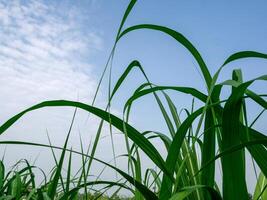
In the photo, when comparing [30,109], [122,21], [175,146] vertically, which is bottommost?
[175,146]

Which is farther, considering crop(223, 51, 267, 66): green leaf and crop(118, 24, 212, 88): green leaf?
crop(118, 24, 212, 88): green leaf

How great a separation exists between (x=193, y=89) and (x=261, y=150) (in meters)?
0.21

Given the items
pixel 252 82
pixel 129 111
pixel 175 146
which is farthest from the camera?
pixel 129 111

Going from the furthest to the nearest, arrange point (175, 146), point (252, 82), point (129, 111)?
point (129, 111) → point (175, 146) → point (252, 82)

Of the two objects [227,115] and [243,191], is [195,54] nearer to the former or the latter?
[227,115]

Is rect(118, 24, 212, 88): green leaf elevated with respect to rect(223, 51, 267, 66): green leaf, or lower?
elevated

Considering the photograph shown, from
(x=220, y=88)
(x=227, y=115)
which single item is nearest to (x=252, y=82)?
(x=227, y=115)

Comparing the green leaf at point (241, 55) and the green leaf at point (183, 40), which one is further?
the green leaf at point (183, 40)

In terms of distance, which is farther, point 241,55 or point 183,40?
point 183,40

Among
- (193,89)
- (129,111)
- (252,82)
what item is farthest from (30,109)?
(252,82)

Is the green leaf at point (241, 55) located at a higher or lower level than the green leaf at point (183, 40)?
lower

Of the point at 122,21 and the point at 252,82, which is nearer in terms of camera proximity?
the point at 252,82

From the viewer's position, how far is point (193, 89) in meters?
0.92

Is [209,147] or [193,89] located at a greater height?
[193,89]
